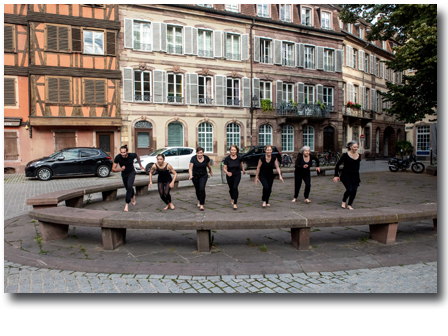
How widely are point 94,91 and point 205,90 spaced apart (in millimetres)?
7976

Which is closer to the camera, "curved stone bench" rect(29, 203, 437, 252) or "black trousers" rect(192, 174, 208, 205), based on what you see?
"curved stone bench" rect(29, 203, 437, 252)

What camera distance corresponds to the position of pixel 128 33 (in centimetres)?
2491

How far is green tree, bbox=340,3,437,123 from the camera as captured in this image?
42.6 ft

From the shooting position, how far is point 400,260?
16.9 ft

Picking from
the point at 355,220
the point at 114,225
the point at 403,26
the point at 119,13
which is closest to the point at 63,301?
the point at 114,225

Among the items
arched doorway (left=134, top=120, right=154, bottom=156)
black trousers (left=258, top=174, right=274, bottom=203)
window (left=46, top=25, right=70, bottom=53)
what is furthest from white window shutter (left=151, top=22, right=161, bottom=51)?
black trousers (left=258, top=174, right=274, bottom=203)

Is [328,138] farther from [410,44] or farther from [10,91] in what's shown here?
[10,91]

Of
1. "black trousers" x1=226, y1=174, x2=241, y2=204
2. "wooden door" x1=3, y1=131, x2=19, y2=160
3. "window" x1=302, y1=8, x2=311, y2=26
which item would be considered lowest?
"black trousers" x1=226, y1=174, x2=241, y2=204

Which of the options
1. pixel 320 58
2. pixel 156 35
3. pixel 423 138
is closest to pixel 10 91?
pixel 156 35

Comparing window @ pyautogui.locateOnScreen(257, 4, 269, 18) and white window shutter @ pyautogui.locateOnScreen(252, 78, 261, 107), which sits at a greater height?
window @ pyautogui.locateOnScreen(257, 4, 269, 18)

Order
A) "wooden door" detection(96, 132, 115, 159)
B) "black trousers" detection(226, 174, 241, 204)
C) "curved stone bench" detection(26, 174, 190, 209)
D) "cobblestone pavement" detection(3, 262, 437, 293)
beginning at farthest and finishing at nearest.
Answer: "wooden door" detection(96, 132, 115, 159), "black trousers" detection(226, 174, 241, 204), "curved stone bench" detection(26, 174, 190, 209), "cobblestone pavement" detection(3, 262, 437, 293)

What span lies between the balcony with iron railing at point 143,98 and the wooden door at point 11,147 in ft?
25.5

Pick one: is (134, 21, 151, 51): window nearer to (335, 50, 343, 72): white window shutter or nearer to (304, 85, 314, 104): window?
(304, 85, 314, 104): window

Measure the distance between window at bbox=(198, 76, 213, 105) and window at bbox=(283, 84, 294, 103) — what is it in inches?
266
